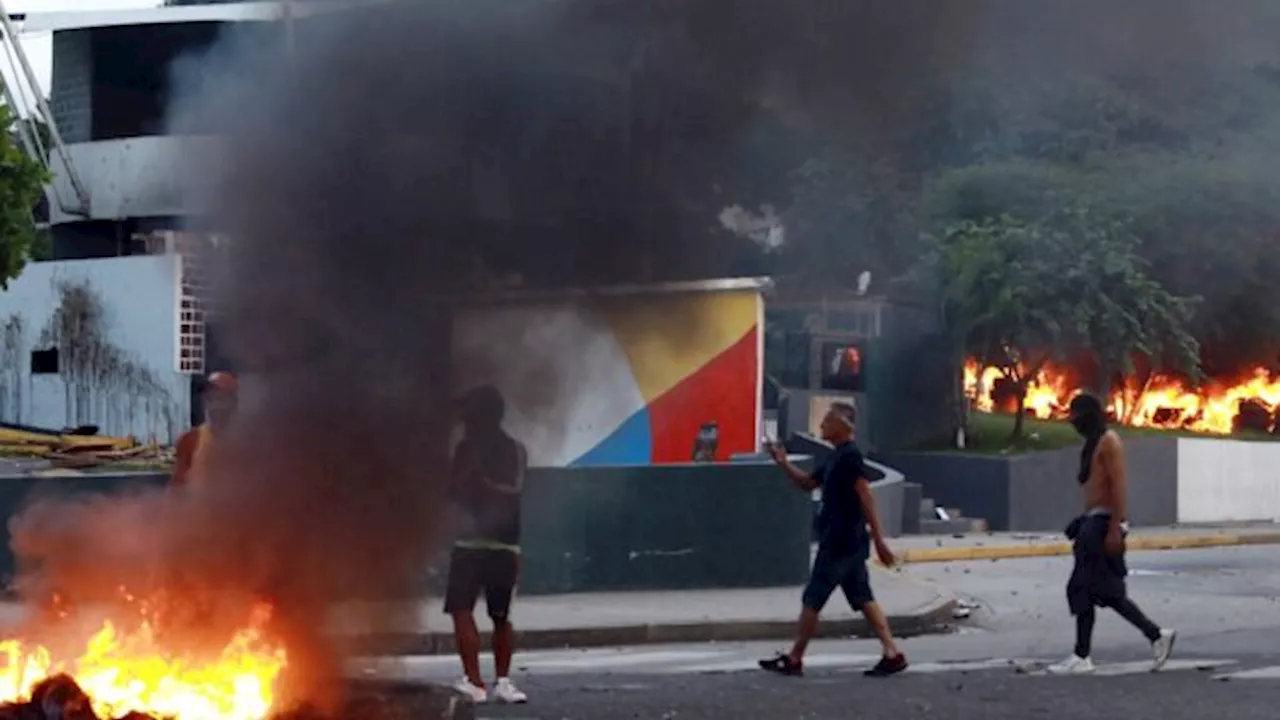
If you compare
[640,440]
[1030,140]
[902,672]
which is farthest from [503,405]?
[1030,140]

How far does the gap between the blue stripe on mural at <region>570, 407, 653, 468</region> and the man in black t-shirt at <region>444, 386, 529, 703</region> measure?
4.31 meters

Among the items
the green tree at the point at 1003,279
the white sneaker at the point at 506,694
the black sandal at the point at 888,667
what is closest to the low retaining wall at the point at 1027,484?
the green tree at the point at 1003,279

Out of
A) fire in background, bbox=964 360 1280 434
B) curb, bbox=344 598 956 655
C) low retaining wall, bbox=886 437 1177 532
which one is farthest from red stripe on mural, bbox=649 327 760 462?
fire in background, bbox=964 360 1280 434

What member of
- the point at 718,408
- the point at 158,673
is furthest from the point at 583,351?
the point at 718,408

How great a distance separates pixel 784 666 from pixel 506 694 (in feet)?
6.52

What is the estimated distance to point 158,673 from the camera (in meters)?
7.99

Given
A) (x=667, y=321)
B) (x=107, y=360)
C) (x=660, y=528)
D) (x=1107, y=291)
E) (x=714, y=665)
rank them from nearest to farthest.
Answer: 1. (x=667, y=321)
2. (x=714, y=665)
3. (x=660, y=528)
4. (x=107, y=360)
5. (x=1107, y=291)

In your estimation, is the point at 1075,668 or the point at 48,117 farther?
the point at 48,117

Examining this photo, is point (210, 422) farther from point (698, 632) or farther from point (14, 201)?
point (14, 201)

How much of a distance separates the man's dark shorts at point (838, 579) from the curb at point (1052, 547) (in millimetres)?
10643

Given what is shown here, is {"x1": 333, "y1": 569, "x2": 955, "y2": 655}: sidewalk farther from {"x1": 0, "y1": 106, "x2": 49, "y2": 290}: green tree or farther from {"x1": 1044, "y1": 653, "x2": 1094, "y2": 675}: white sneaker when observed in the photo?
{"x1": 0, "y1": 106, "x2": 49, "y2": 290}: green tree

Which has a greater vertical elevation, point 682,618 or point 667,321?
point 667,321

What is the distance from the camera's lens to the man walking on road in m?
11.2

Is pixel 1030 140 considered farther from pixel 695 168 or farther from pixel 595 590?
pixel 695 168
